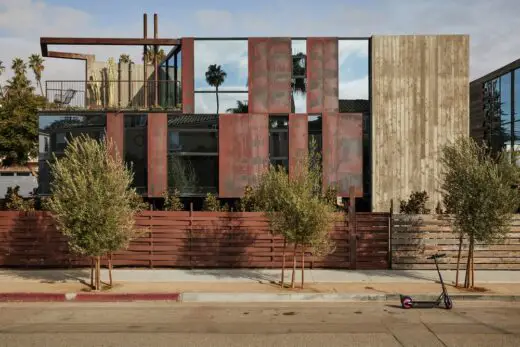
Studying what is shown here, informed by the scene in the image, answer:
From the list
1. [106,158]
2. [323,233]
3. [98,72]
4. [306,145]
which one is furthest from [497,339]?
[98,72]

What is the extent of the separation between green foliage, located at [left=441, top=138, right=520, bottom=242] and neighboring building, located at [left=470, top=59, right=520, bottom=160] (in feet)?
47.4

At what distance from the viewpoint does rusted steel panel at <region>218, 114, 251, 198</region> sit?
20.6 meters

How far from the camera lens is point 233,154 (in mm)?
20672

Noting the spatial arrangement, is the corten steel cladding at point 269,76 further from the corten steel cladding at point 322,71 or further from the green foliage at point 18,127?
the green foliage at point 18,127

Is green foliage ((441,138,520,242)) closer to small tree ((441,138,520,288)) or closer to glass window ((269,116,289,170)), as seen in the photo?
small tree ((441,138,520,288))

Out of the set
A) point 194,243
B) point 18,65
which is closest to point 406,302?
point 194,243

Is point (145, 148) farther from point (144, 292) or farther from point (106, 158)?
point (144, 292)

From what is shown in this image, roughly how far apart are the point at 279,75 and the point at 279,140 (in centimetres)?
248

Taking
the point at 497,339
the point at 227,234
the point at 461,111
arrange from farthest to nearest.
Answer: the point at 461,111 → the point at 227,234 → the point at 497,339

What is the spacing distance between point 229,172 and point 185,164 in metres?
1.72

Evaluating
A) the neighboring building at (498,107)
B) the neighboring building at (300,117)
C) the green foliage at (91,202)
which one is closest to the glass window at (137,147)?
the neighboring building at (300,117)

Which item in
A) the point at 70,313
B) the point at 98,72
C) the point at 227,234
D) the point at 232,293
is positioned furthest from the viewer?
the point at 98,72

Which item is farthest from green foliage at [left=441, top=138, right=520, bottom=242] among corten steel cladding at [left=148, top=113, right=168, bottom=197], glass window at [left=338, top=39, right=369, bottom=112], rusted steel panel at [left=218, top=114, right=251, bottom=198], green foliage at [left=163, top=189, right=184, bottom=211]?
corten steel cladding at [left=148, top=113, right=168, bottom=197]

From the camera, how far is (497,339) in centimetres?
948
